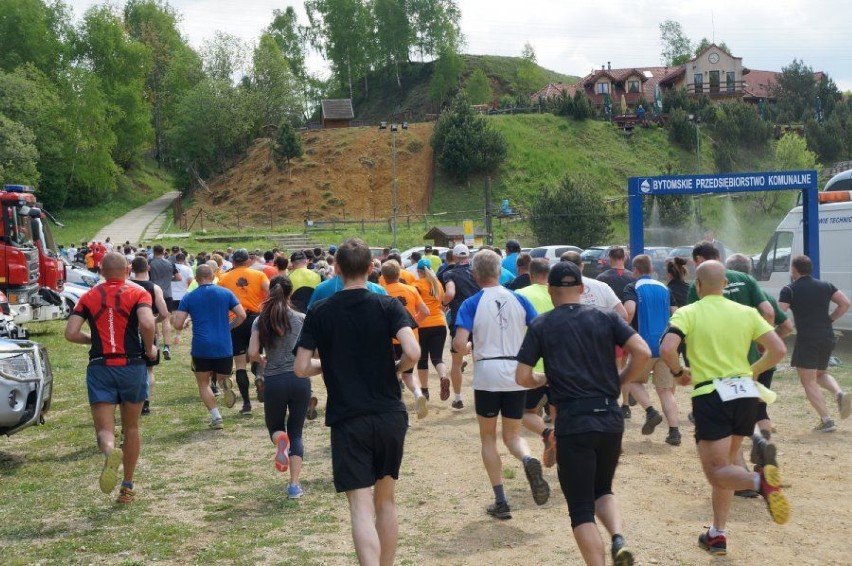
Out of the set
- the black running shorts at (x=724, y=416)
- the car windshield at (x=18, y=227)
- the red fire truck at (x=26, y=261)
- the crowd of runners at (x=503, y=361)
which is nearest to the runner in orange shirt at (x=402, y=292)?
the crowd of runners at (x=503, y=361)

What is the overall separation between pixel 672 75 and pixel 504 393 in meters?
98.3

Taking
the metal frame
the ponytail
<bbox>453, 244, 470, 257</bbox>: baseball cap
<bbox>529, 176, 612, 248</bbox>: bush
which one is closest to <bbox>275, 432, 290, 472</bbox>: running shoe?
the ponytail

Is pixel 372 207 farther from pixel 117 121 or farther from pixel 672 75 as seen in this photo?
pixel 672 75

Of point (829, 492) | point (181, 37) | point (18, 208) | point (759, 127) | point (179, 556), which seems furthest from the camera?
point (181, 37)


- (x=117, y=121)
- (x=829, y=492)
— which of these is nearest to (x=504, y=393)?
(x=829, y=492)

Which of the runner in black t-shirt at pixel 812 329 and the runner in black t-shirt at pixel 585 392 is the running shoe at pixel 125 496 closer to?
the runner in black t-shirt at pixel 585 392

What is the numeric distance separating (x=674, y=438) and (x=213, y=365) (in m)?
4.89

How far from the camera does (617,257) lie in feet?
37.2

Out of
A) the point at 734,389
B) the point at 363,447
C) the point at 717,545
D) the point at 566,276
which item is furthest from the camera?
the point at 717,545

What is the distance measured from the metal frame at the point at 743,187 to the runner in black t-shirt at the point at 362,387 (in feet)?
35.8

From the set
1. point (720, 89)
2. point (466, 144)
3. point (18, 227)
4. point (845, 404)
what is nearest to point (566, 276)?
point (845, 404)

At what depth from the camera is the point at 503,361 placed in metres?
7.10

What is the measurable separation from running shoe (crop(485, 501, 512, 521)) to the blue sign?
9167 millimetres

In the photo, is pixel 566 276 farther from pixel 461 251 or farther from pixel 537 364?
pixel 461 251
